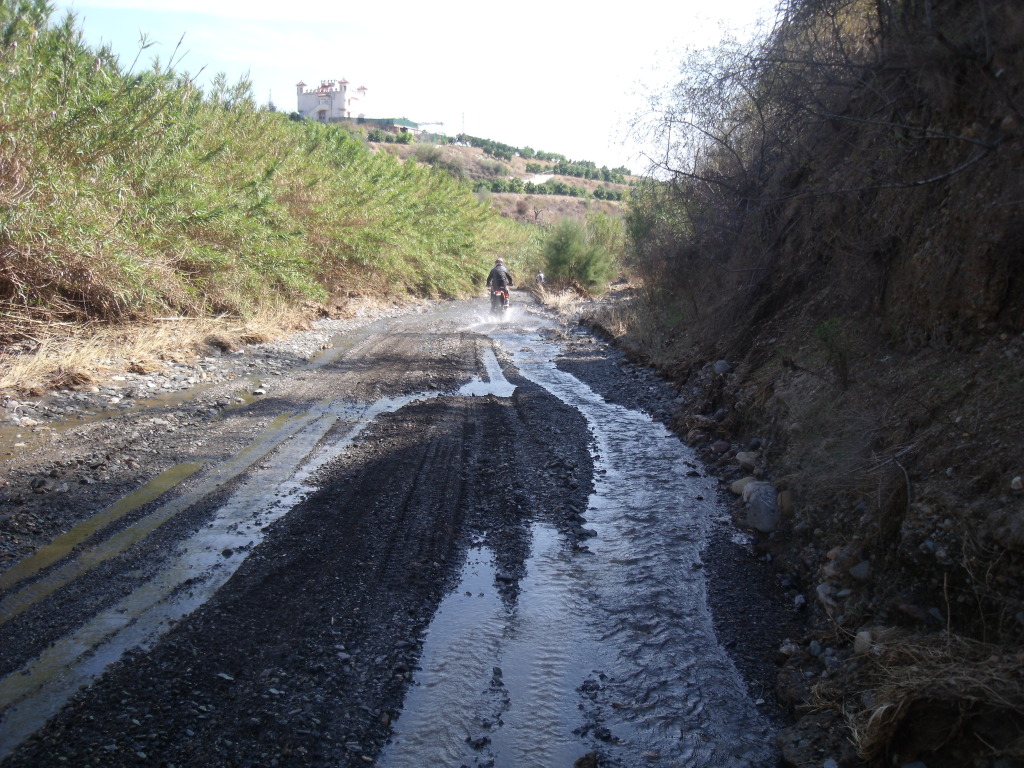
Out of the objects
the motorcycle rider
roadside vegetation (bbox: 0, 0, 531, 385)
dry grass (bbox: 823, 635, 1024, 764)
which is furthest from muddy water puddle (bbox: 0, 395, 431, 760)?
the motorcycle rider

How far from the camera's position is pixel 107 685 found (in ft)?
10.8

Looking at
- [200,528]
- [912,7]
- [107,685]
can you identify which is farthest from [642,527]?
[912,7]

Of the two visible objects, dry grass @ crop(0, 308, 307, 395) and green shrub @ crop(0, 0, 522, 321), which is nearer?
dry grass @ crop(0, 308, 307, 395)

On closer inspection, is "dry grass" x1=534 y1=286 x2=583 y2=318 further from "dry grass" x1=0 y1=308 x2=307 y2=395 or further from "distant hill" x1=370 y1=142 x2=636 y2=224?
"distant hill" x1=370 y1=142 x2=636 y2=224

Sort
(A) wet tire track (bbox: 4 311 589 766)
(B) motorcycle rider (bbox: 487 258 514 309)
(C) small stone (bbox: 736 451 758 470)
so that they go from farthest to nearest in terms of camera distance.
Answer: (B) motorcycle rider (bbox: 487 258 514 309) < (C) small stone (bbox: 736 451 758 470) < (A) wet tire track (bbox: 4 311 589 766)

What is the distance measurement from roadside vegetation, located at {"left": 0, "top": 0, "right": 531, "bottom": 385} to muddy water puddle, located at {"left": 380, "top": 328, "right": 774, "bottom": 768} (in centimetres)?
837

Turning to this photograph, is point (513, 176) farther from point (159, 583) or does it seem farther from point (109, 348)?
point (159, 583)

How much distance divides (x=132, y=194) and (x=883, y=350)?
1098 centimetres

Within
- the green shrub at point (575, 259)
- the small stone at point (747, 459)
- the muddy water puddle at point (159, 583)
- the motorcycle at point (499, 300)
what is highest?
the green shrub at point (575, 259)

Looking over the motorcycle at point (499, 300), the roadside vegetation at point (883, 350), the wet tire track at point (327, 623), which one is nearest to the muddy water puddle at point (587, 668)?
the wet tire track at point (327, 623)

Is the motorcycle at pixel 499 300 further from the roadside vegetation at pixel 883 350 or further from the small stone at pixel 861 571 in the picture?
the small stone at pixel 861 571

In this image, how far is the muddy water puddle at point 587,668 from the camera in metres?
3.30

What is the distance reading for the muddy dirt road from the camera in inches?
127

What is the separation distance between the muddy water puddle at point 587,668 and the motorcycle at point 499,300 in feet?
59.3
